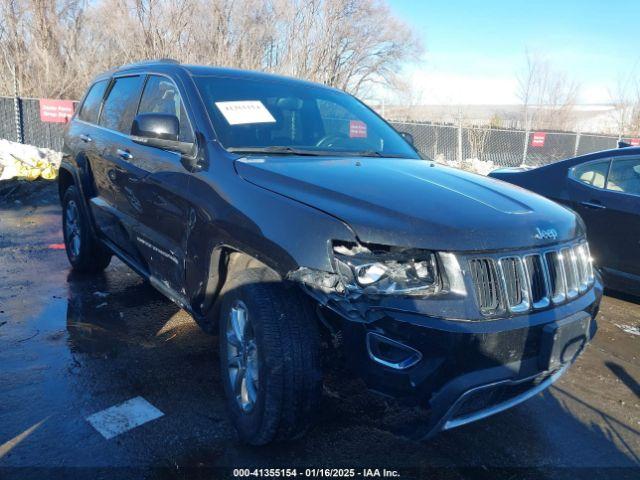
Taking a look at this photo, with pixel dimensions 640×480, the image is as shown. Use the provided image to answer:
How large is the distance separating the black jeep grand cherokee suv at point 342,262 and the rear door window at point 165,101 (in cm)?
2

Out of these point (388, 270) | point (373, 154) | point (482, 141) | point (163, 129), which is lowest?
point (388, 270)

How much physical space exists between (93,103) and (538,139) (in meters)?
15.6

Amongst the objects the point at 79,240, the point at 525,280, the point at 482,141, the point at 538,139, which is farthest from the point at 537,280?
the point at 538,139

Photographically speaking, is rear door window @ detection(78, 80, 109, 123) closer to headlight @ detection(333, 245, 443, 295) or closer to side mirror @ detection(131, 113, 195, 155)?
side mirror @ detection(131, 113, 195, 155)

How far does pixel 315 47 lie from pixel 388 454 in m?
18.2

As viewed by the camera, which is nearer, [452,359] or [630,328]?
[452,359]

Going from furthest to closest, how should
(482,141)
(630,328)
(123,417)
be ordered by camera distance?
(482,141) → (630,328) → (123,417)

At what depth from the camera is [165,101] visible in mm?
3746

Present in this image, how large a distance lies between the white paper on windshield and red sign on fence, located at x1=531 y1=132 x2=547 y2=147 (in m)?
15.9

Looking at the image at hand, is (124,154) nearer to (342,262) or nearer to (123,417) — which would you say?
(123,417)

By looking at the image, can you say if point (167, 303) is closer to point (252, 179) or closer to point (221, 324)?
point (221, 324)

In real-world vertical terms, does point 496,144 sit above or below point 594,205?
above

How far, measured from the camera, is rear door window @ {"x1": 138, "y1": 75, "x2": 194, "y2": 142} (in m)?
3.36

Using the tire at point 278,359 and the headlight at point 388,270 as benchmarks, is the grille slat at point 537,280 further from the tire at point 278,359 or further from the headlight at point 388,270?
the tire at point 278,359
